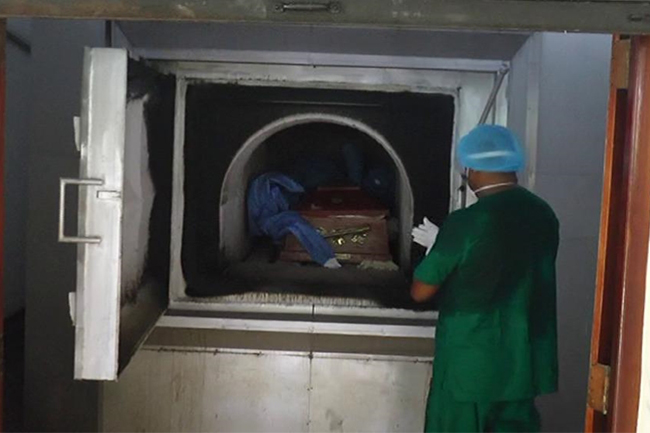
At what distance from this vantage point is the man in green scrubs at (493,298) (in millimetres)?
2016

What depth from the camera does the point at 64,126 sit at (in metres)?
2.50

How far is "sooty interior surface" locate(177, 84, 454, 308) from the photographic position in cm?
266

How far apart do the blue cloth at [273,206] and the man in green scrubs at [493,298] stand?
1.09 m

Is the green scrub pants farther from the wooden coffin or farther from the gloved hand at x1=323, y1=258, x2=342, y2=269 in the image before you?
the wooden coffin

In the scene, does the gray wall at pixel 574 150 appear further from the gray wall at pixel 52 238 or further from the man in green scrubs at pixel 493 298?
the gray wall at pixel 52 238

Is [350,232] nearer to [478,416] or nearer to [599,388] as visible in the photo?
[478,416]

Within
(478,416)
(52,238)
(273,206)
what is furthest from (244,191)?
(478,416)

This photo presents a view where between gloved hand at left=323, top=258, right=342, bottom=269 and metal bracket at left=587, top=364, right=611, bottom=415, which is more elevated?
gloved hand at left=323, top=258, right=342, bottom=269

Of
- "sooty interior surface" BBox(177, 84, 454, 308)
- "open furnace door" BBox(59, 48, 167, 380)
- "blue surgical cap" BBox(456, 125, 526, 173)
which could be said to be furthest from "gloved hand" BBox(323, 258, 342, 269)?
"open furnace door" BBox(59, 48, 167, 380)

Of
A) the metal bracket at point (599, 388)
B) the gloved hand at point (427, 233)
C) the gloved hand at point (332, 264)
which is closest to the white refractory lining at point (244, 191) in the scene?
the gloved hand at point (332, 264)

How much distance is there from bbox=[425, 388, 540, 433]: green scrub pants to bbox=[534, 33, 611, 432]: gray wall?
46 centimetres

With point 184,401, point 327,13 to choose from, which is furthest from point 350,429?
point 327,13

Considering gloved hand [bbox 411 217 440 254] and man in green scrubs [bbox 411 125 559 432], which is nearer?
man in green scrubs [bbox 411 125 559 432]

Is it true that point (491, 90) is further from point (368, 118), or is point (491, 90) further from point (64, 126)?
point (64, 126)
